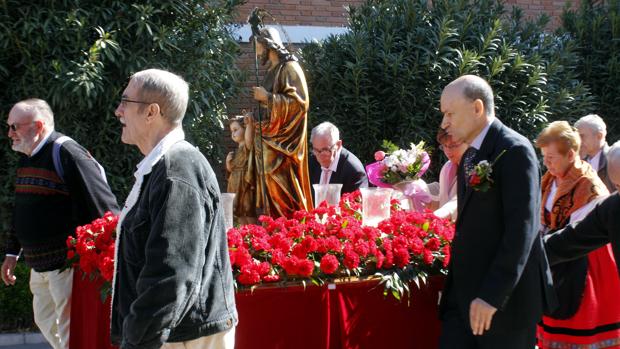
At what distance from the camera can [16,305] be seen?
7090mm

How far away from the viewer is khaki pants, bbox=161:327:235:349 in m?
2.55

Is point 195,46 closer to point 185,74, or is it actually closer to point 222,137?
point 185,74

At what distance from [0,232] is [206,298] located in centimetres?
590

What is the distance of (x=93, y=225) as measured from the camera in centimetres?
416

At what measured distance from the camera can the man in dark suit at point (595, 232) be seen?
327 centimetres

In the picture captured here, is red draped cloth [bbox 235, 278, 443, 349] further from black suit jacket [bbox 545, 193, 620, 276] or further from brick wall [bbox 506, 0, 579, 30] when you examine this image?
brick wall [bbox 506, 0, 579, 30]

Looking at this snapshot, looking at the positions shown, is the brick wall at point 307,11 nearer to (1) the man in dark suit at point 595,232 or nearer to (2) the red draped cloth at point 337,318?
(2) the red draped cloth at point 337,318

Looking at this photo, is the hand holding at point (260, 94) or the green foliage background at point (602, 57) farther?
the green foliage background at point (602, 57)

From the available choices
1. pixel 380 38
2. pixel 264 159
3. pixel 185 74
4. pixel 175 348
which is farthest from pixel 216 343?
pixel 380 38

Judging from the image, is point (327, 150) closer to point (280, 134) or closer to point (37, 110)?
point (280, 134)

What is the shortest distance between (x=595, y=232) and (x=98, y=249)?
102 inches

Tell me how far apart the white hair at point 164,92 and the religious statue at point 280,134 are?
8.57ft

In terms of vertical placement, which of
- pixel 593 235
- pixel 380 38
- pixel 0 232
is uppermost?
pixel 380 38

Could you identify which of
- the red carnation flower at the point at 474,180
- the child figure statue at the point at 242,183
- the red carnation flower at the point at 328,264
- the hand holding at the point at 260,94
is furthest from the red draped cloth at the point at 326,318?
the hand holding at the point at 260,94
